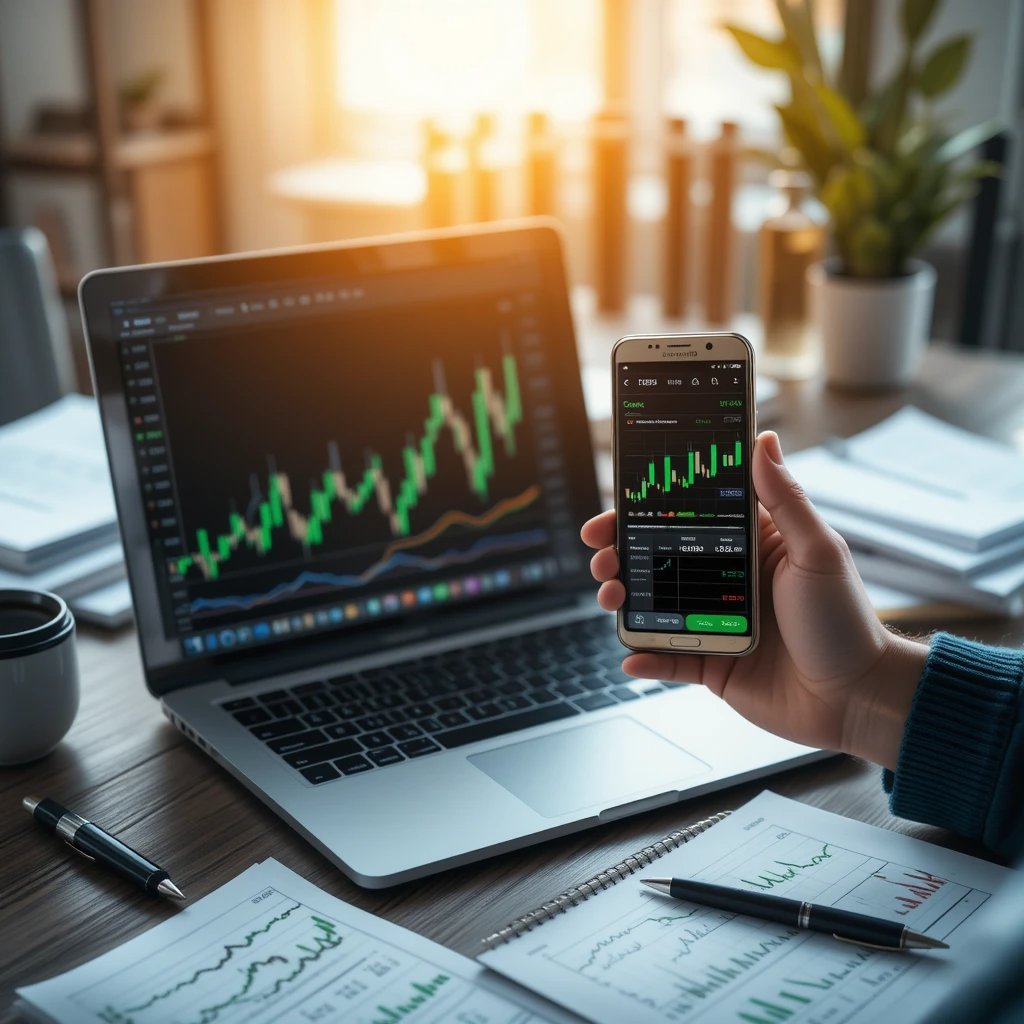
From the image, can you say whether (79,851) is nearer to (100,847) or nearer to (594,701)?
(100,847)

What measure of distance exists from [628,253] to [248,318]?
4.27 ft

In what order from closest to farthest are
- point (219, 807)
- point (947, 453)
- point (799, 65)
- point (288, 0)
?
1. point (219, 807)
2. point (947, 453)
3. point (799, 65)
4. point (288, 0)

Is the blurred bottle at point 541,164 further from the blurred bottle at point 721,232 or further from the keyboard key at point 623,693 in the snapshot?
the keyboard key at point 623,693

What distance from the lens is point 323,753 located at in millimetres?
767

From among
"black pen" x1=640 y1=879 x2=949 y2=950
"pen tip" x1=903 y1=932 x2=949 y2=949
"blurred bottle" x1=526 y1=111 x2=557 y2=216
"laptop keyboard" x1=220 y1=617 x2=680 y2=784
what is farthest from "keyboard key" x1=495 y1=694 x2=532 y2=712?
"blurred bottle" x1=526 y1=111 x2=557 y2=216

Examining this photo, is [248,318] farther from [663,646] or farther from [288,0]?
[288,0]

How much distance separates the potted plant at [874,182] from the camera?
1.47 meters

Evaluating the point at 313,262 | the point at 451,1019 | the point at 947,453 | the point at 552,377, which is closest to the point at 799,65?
the point at 947,453

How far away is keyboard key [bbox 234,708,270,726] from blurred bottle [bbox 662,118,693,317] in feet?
4.66

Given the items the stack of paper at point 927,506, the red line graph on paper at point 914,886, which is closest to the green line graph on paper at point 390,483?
the stack of paper at point 927,506

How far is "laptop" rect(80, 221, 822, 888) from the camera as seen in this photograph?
76 centimetres

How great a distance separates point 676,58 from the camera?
3127mm

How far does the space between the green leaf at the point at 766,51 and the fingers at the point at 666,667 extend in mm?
978

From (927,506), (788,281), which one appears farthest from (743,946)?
(788,281)
